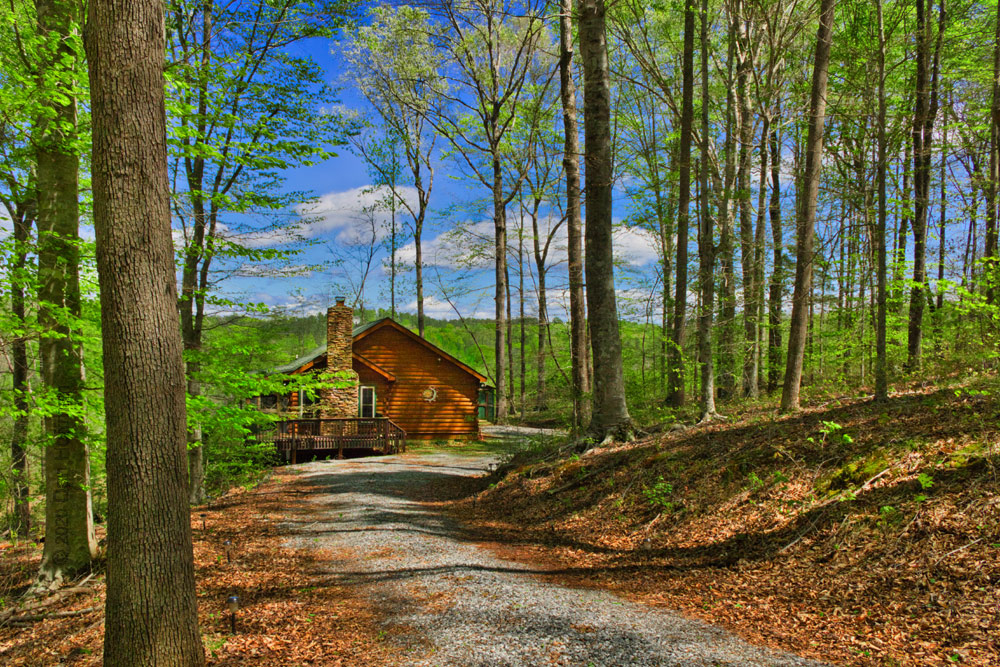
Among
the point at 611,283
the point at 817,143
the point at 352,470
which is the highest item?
the point at 817,143

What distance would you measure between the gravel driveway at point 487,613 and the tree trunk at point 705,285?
5.28 m

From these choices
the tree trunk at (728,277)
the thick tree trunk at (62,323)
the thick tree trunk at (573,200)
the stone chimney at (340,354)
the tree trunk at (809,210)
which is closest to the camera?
the thick tree trunk at (62,323)

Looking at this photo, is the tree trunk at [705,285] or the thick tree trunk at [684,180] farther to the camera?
the thick tree trunk at [684,180]

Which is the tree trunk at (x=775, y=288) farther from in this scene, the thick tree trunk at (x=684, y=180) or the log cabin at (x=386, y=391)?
the log cabin at (x=386, y=391)

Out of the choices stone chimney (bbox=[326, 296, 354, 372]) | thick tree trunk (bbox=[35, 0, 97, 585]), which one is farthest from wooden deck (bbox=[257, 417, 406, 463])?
thick tree trunk (bbox=[35, 0, 97, 585])

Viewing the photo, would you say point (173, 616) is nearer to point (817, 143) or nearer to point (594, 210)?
point (594, 210)

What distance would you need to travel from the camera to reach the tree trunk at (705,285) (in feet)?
32.5

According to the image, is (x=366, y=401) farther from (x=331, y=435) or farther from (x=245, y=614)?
(x=245, y=614)

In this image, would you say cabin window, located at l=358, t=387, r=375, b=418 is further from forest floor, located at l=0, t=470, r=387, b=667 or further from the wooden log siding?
forest floor, located at l=0, t=470, r=387, b=667

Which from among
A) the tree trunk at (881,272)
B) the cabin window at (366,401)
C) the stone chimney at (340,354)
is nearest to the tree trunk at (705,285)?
the tree trunk at (881,272)

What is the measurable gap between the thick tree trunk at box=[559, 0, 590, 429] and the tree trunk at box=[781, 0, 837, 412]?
3.56m

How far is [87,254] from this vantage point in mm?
6895

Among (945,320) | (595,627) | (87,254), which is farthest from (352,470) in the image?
(945,320)

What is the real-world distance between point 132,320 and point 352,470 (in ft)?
41.6
